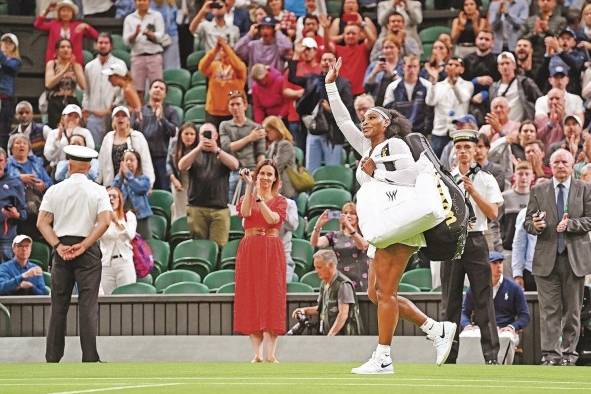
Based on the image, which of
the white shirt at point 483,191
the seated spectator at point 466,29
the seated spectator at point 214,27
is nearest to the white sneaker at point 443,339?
the white shirt at point 483,191

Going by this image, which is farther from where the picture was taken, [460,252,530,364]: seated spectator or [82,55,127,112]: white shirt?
[82,55,127,112]: white shirt

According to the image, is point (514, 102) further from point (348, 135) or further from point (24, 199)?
point (348, 135)

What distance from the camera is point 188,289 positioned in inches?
623

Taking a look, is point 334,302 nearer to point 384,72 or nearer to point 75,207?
point 75,207

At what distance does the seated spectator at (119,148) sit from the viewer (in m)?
17.5

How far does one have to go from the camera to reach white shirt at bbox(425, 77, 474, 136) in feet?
60.3

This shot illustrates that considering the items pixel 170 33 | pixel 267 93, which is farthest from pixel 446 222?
pixel 170 33

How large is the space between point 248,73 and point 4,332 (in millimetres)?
6344

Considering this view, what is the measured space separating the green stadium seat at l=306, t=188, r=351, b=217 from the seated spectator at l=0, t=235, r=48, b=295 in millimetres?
3485

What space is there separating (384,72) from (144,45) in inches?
144

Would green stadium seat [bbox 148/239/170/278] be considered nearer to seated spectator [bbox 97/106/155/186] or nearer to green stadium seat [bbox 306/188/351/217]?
seated spectator [bbox 97/106/155/186]

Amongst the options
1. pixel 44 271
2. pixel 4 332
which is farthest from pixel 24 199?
pixel 4 332

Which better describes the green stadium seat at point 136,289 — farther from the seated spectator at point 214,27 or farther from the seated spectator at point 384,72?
the seated spectator at point 214,27

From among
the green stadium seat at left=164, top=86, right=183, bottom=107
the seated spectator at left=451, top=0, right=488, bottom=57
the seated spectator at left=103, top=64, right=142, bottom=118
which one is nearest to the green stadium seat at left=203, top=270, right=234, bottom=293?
the seated spectator at left=103, top=64, right=142, bottom=118
